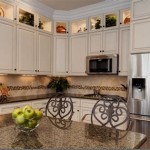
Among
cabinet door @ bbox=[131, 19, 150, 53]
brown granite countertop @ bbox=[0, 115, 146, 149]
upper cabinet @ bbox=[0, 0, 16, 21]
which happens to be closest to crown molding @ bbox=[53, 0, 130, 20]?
cabinet door @ bbox=[131, 19, 150, 53]

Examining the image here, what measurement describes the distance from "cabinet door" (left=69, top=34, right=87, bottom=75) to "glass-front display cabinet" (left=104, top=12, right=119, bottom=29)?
0.54m

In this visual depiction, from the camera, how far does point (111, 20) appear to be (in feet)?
12.2

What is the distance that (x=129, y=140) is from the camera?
118 cm

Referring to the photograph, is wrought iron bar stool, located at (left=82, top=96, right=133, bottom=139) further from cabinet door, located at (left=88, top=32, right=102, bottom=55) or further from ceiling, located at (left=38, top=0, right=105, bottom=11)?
ceiling, located at (left=38, top=0, right=105, bottom=11)

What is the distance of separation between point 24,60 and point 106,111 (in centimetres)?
227

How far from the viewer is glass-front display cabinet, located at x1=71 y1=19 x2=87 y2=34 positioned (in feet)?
13.6

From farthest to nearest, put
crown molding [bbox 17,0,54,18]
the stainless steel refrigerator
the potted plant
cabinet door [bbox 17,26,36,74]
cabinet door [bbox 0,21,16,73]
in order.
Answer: the potted plant
crown molding [bbox 17,0,54,18]
cabinet door [bbox 17,26,36,74]
cabinet door [bbox 0,21,16,73]
the stainless steel refrigerator

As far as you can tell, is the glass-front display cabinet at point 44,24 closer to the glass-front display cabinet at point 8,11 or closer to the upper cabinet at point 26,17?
the upper cabinet at point 26,17

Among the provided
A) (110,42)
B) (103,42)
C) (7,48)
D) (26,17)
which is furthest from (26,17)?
(110,42)

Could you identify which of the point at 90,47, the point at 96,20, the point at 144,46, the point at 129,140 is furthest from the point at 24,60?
the point at 129,140

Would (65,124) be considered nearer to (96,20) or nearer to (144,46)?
(144,46)

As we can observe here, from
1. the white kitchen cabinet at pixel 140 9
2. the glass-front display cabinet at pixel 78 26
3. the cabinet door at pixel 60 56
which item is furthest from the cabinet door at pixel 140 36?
the cabinet door at pixel 60 56

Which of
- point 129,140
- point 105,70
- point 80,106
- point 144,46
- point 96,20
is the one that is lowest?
point 80,106

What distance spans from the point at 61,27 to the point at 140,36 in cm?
204
